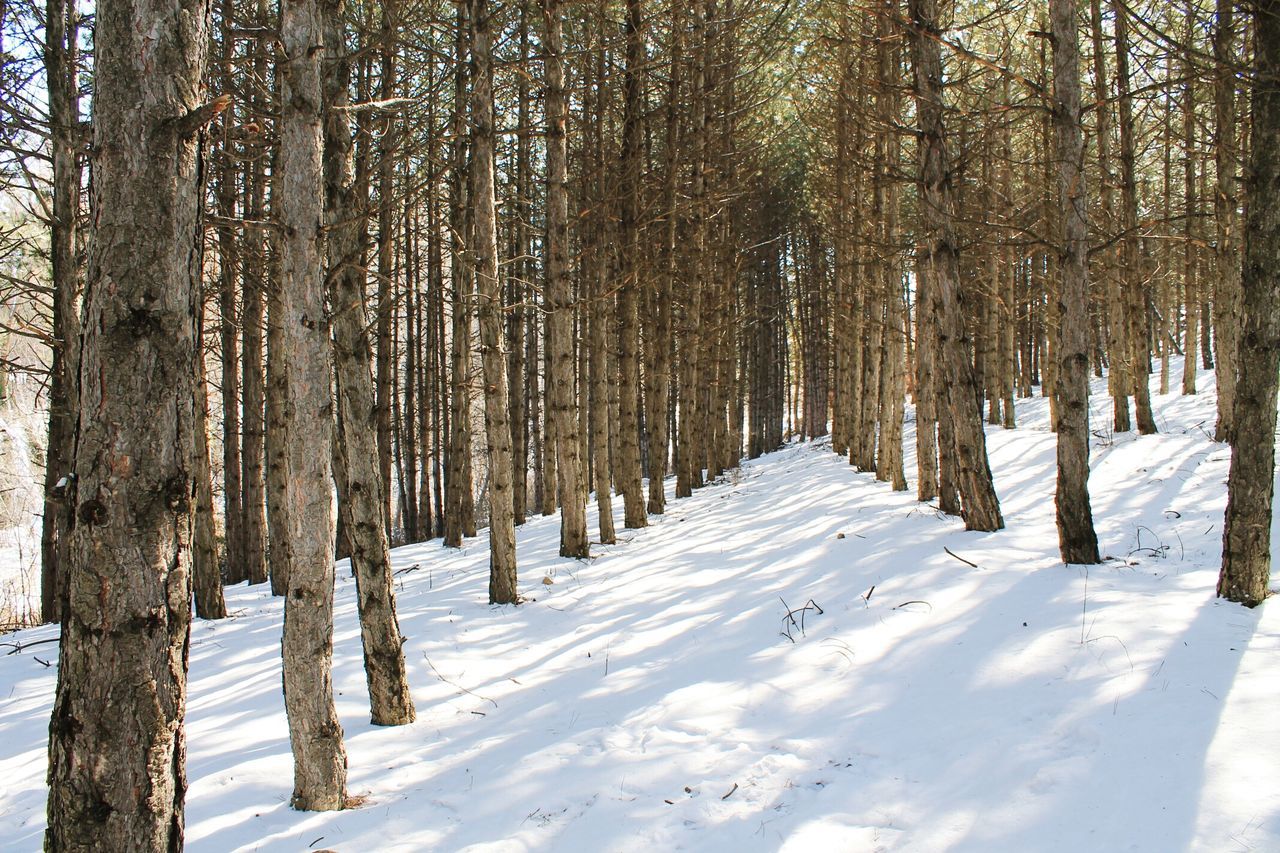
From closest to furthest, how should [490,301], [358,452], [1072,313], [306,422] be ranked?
[306,422]
[358,452]
[1072,313]
[490,301]

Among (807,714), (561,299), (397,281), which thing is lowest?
(807,714)

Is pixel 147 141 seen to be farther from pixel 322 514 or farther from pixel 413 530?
pixel 413 530

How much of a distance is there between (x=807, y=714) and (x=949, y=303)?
15.7ft

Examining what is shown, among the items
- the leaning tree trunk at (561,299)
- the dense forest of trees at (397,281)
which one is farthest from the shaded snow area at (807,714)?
the leaning tree trunk at (561,299)

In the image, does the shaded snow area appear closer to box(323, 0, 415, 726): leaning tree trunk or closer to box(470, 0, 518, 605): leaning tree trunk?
box(323, 0, 415, 726): leaning tree trunk

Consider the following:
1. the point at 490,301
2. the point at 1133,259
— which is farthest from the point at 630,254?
the point at 1133,259

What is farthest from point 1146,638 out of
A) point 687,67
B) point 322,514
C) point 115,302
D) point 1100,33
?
point 1100,33

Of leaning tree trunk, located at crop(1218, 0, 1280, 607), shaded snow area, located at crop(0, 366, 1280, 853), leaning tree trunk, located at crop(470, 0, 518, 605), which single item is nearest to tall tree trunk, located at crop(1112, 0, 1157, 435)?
shaded snow area, located at crop(0, 366, 1280, 853)

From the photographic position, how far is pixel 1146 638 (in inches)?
165

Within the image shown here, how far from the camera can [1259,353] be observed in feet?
14.7

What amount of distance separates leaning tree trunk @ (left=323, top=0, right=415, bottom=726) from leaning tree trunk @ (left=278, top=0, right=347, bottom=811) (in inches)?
30.9

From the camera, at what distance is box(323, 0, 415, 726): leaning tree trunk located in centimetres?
431

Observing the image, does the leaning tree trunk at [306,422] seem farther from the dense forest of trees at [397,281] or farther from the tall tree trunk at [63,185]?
the tall tree trunk at [63,185]

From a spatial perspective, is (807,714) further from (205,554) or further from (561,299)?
(205,554)
